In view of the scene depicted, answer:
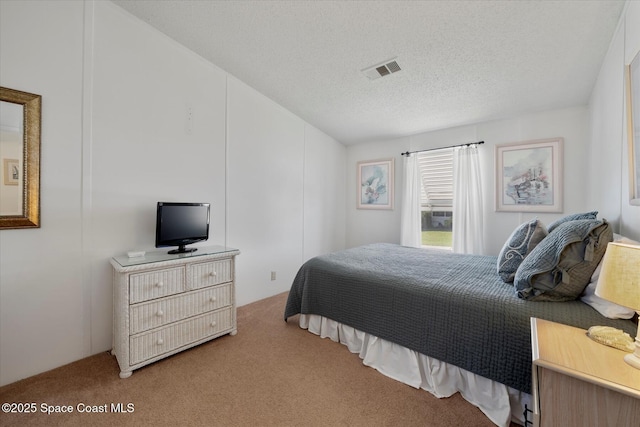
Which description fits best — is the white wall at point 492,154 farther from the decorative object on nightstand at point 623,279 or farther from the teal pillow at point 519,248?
the decorative object on nightstand at point 623,279

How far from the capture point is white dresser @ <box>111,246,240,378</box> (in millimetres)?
1796

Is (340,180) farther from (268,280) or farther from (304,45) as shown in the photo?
(304,45)

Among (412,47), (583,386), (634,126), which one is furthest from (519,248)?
(412,47)

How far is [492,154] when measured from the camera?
328 cm

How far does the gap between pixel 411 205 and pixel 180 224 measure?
311 centimetres

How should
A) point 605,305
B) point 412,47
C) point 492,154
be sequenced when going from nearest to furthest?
1. point 605,305
2. point 412,47
3. point 492,154

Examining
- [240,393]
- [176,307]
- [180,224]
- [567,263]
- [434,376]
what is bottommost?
[240,393]

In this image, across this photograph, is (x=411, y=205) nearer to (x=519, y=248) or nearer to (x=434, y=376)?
(x=519, y=248)

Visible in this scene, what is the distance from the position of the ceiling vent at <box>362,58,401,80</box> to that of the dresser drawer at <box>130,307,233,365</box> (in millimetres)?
2690

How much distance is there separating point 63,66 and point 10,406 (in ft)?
7.38

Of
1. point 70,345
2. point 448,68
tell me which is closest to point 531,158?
point 448,68

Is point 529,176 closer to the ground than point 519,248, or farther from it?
farther from it

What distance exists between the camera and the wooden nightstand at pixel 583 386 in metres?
0.77

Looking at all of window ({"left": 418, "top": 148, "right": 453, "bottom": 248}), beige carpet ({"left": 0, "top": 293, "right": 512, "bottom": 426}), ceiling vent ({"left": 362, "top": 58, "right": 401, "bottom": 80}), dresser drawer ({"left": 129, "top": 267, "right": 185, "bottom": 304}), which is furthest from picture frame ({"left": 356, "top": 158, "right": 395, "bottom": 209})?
dresser drawer ({"left": 129, "top": 267, "right": 185, "bottom": 304})
